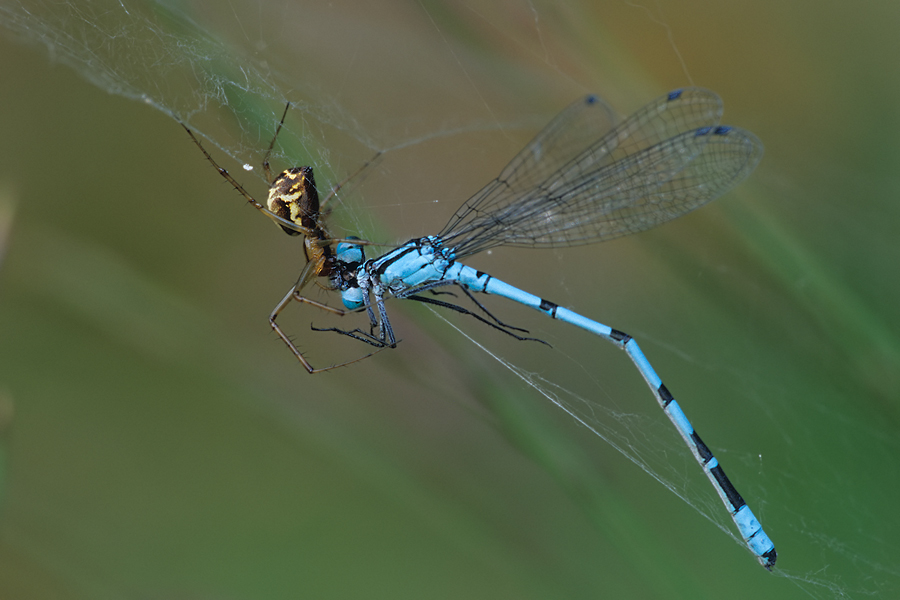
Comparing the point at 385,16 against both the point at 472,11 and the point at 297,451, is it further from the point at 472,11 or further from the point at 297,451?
the point at 297,451

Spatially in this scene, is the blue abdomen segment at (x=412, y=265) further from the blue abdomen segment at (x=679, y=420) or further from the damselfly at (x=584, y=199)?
the blue abdomen segment at (x=679, y=420)

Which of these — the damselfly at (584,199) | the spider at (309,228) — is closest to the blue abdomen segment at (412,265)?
the damselfly at (584,199)

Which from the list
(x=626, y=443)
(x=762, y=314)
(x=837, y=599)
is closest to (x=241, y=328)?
(x=626, y=443)

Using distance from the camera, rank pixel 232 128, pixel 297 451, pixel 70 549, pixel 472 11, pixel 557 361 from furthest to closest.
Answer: pixel 557 361, pixel 297 451, pixel 472 11, pixel 70 549, pixel 232 128

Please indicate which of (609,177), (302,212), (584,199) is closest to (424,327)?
(302,212)

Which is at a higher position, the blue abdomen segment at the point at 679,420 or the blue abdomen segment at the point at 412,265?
the blue abdomen segment at the point at 412,265

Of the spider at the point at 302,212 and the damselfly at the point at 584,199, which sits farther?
the damselfly at the point at 584,199

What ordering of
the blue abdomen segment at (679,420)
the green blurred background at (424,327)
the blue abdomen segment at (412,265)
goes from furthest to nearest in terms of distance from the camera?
the blue abdomen segment at (412,265)
the blue abdomen segment at (679,420)
the green blurred background at (424,327)
